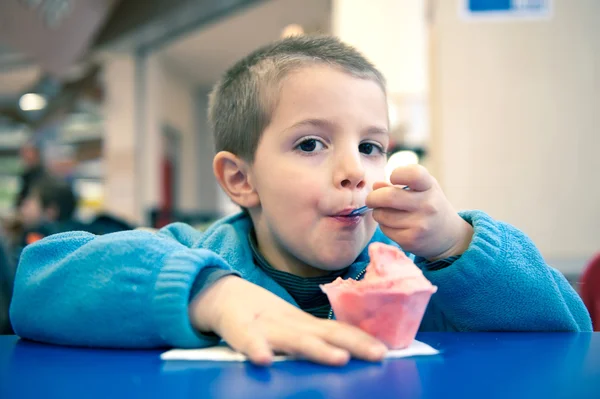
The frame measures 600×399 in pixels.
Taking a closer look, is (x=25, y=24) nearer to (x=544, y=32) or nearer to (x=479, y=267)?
(x=544, y=32)

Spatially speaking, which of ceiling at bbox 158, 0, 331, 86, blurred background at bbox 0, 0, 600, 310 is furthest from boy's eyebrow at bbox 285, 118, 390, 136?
ceiling at bbox 158, 0, 331, 86

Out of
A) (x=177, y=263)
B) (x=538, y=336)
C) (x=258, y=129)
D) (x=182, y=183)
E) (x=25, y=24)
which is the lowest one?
(x=182, y=183)

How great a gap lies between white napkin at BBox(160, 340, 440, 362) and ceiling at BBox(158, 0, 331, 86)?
5.25 metres

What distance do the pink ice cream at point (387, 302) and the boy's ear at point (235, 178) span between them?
0.41 m

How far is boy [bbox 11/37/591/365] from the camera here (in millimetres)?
549

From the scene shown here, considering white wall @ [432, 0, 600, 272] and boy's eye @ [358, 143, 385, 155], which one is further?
white wall @ [432, 0, 600, 272]

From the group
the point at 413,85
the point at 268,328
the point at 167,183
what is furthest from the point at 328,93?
the point at 167,183

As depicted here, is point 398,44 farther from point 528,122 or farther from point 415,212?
point 415,212

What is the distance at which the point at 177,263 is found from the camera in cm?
57

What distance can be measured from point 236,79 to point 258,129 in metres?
0.17

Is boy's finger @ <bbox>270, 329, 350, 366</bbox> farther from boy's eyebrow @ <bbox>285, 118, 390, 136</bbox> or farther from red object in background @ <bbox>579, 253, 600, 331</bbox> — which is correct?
red object in background @ <bbox>579, 253, 600, 331</bbox>

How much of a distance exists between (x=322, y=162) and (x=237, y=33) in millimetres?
6571

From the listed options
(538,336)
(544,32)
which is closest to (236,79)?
(538,336)

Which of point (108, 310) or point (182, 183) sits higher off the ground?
point (108, 310)
